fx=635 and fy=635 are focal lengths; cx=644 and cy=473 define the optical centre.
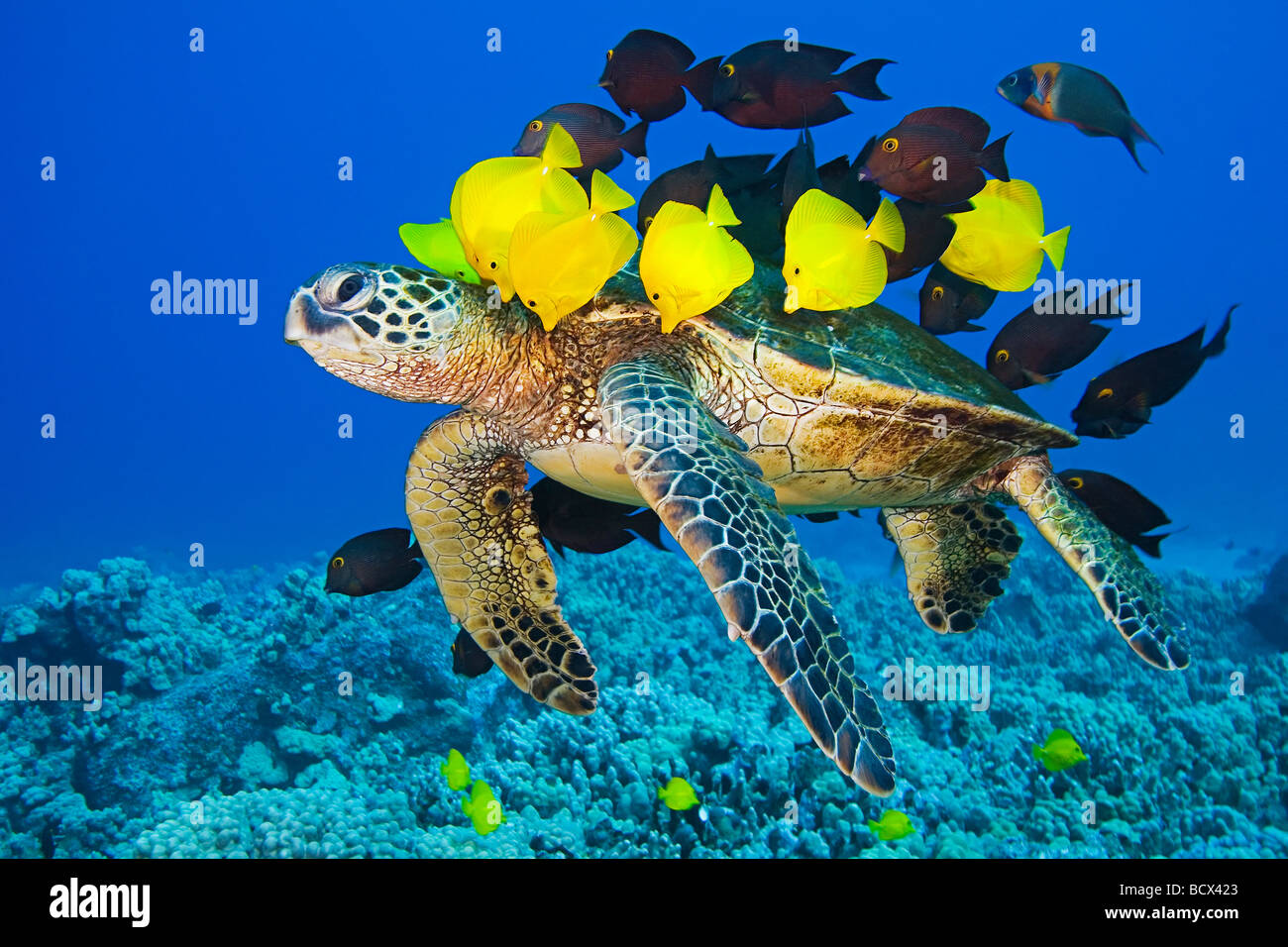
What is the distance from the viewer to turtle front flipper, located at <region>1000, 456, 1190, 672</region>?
10.2 feet

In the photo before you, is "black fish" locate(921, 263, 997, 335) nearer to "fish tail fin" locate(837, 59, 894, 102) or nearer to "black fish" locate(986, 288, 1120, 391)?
"black fish" locate(986, 288, 1120, 391)

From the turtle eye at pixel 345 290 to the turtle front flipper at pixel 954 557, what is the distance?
3618 millimetres

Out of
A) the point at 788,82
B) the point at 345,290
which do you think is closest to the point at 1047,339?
the point at 788,82

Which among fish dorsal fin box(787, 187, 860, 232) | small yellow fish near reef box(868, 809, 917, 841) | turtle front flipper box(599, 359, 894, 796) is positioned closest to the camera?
turtle front flipper box(599, 359, 894, 796)

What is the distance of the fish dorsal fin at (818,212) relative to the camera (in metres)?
2.62

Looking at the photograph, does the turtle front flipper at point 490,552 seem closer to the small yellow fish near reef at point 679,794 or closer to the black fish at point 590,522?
the black fish at point 590,522

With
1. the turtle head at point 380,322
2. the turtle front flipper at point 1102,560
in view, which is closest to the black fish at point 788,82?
the turtle head at point 380,322

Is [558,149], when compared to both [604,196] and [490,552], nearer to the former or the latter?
[604,196]

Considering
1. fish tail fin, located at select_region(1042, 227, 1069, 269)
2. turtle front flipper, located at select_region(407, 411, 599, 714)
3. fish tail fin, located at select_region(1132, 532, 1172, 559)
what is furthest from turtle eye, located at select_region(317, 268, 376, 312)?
fish tail fin, located at select_region(1132, 532, 1172, 559)

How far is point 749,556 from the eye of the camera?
214cm

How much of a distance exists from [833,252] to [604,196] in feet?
3.36
